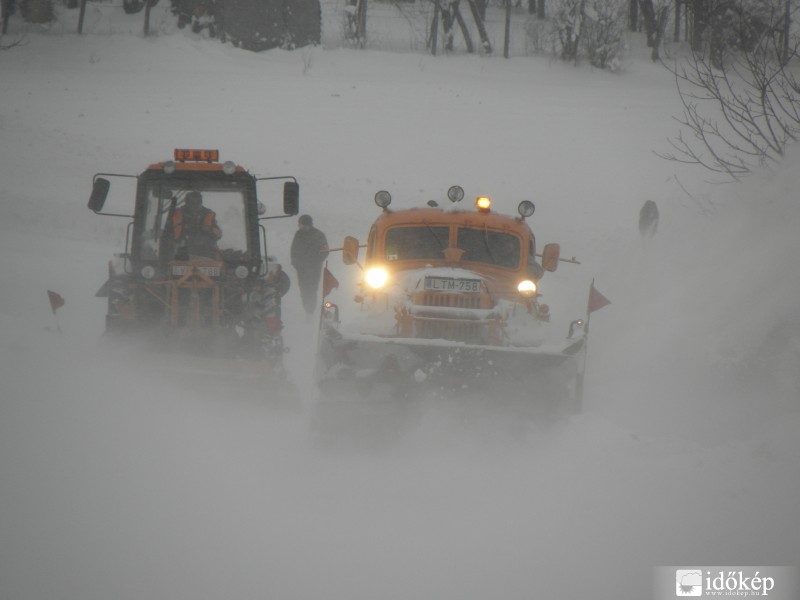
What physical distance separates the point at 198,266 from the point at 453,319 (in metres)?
2.69

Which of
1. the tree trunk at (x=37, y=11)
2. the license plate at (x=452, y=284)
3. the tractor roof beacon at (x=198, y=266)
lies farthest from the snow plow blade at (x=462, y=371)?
the tree trunk at (x=37, y=11)

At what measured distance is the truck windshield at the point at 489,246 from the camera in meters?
8.86

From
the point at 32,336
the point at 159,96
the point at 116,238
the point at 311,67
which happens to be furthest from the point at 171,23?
the point at 32,336

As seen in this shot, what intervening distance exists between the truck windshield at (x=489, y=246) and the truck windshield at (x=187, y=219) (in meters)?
2.22

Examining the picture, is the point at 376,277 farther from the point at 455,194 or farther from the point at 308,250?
the point at 308,250

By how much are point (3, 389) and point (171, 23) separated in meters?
28.1

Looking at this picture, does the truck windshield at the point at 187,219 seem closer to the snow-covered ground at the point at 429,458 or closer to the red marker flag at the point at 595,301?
the snow-covered ground at the point at 429,458

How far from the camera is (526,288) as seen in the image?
8.52 m

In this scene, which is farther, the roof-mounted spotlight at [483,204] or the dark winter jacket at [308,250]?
the dark winter jacket at [308,250]

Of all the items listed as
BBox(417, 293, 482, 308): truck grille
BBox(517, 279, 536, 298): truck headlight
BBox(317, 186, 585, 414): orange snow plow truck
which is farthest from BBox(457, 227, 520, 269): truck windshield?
BBox(417, 293, 482, 308): truck grille

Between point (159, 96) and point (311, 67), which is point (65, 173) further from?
point (311, 67)

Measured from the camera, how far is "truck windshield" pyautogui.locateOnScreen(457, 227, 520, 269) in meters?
8.86

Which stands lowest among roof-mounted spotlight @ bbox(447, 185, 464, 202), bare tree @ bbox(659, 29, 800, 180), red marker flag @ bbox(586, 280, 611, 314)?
red marker flag @ bbox(586, 280, 611, 314)

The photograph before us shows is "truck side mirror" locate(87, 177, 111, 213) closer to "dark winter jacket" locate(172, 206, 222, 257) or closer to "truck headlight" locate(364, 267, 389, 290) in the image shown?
"dark winter jacket" locate(172, 206, 222, 257)
